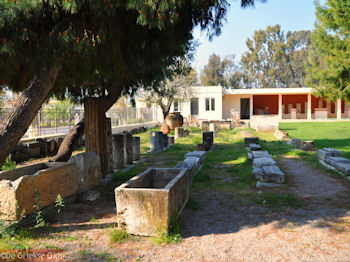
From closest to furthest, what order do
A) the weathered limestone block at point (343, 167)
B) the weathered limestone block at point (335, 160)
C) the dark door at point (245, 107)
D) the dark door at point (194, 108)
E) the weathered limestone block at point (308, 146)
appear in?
the weathered limestone block at point (343, 167) → the weathered limestone block at point (335, 160) → the weathered limestone block at point (308, 146) → the dark door at point (194, 108) → the dark door at point (245, 107)

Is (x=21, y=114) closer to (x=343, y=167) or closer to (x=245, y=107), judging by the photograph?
(x=343, y=167)

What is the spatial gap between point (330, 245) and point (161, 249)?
1948 mm

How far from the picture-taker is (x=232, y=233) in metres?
3.98

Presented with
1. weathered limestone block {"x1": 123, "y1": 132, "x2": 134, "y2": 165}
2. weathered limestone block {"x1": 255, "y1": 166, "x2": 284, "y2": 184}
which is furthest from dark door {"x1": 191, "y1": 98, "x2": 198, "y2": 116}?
weathered limestone block {"x1": 255, "y1": 166, "x2": 284, "y2": 184}

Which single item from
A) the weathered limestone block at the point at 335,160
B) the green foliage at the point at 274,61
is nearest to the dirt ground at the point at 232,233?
the weathered limestone block at the point at 335,160

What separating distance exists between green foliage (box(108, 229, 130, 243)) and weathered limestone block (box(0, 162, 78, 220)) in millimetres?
1114

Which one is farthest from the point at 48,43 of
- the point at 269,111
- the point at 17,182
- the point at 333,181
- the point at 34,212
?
the point at 269,111

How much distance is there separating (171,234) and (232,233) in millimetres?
816

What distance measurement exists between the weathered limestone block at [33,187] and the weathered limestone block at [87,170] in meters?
0.29

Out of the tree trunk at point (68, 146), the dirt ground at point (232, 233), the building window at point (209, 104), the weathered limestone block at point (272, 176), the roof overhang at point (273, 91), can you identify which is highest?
the roof overhang at point (273, 91)

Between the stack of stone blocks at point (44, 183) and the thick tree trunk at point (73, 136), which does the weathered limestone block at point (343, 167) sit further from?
the thick tree trunk at point (73, 136)

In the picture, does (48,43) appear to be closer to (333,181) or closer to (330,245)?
(330,245)

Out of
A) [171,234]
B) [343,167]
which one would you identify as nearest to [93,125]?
[171,234]

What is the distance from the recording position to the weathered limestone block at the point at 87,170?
224 inches
